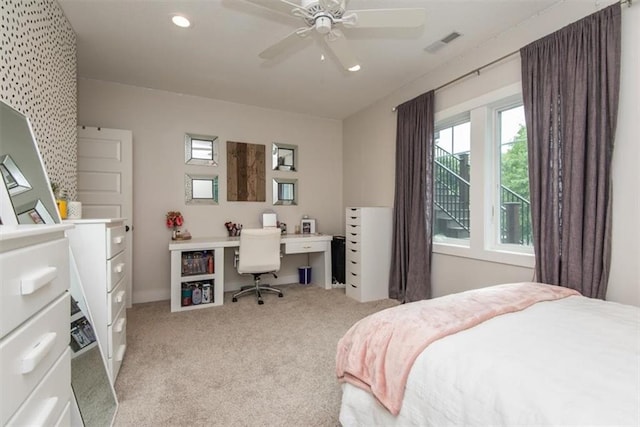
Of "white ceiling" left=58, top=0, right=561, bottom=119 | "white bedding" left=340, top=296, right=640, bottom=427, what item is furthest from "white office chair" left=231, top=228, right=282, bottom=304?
"white bedding" left=340, top=296, right=640, bottom=427

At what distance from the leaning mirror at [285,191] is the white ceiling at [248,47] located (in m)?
1.14

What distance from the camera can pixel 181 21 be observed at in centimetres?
230

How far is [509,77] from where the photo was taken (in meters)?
2.44

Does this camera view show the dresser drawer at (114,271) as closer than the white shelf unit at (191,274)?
Yes

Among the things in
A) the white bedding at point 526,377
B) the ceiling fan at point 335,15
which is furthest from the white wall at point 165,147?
the white bedding at point 526,377

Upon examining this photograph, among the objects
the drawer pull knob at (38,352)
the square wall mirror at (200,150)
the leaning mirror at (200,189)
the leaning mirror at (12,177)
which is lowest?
the drawer pull knob at (38,352)

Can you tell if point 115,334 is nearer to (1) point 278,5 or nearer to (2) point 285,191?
(1) point 278,5

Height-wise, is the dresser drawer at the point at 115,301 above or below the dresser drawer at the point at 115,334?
above

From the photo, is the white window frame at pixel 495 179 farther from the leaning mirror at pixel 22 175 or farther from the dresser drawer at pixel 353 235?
the leaning mirror at pixel 22 175

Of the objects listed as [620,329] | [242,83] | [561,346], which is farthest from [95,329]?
[242,83]

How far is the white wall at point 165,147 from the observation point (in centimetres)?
347

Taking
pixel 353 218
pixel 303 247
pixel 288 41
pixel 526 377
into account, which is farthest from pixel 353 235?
pixel 526 377

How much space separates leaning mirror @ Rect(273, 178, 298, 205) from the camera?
4.30 m

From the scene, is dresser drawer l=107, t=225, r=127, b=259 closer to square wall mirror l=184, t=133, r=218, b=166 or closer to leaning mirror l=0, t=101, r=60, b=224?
leaning mirror l=0, t=101, r=60, b=224
